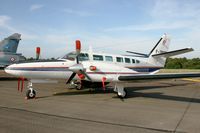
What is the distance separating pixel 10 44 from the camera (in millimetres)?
27078

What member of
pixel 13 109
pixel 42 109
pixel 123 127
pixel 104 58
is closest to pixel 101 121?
pixel 123 127

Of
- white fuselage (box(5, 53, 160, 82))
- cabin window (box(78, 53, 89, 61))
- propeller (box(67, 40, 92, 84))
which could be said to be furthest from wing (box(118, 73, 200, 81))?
cabin window (box(78, 53, 89, 61))

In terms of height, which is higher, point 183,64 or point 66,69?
point 183,64

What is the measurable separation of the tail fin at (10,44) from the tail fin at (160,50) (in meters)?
16.9

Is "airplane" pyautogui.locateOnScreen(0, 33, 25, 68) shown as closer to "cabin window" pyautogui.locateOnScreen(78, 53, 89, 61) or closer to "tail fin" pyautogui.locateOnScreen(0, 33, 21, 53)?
"tail fin" pyautogui.locateOnScreen(0, 33, 21, 53)

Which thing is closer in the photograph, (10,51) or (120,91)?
(120,91)

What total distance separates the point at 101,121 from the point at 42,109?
3.05 m

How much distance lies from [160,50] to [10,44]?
A: 57.8 ft

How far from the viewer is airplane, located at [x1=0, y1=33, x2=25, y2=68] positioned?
82.8 feet

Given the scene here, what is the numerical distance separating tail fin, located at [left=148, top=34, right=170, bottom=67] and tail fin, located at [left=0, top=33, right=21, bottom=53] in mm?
16904

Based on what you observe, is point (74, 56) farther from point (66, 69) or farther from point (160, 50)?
point (160, 50)

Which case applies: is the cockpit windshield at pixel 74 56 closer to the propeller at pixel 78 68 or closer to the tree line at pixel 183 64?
the propeller at pixel 78 68

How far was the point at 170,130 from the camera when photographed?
262 inches

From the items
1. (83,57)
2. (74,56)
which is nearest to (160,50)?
(83,57)
